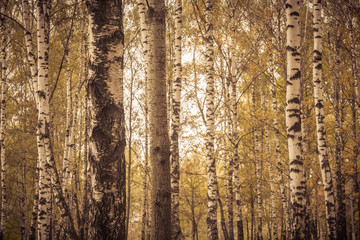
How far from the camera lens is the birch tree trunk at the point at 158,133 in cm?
334

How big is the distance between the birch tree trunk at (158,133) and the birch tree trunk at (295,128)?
3.05m

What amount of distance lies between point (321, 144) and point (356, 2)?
6.77m

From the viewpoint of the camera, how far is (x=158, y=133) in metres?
3.38

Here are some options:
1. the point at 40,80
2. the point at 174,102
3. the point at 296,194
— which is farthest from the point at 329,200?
the point at 40,80

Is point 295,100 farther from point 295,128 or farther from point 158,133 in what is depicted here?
point 158,133

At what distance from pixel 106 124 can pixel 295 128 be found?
4.35m

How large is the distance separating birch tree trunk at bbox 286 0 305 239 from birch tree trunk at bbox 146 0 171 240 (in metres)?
3.05

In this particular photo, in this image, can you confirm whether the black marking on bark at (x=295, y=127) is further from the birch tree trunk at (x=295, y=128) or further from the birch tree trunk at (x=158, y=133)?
the birch tree trunk at (x=158, y=133)

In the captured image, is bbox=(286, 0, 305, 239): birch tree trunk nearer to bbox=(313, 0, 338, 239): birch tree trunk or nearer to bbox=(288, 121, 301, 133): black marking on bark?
bbox=(288, 121, 301, 133): black marking on bark

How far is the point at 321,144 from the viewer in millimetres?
7543

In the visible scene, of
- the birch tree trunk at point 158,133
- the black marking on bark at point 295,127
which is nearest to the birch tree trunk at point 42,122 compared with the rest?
the birch tree trunk at point 158,133

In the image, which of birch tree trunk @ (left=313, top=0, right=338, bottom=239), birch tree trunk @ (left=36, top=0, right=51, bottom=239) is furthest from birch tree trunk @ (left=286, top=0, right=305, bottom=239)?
birch tree trunk @ (left=36, top=0, right=51, bottom=239)

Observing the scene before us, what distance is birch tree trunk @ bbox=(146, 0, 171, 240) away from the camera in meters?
3.34

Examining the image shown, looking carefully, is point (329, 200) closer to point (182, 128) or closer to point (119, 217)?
point (119, 217)
